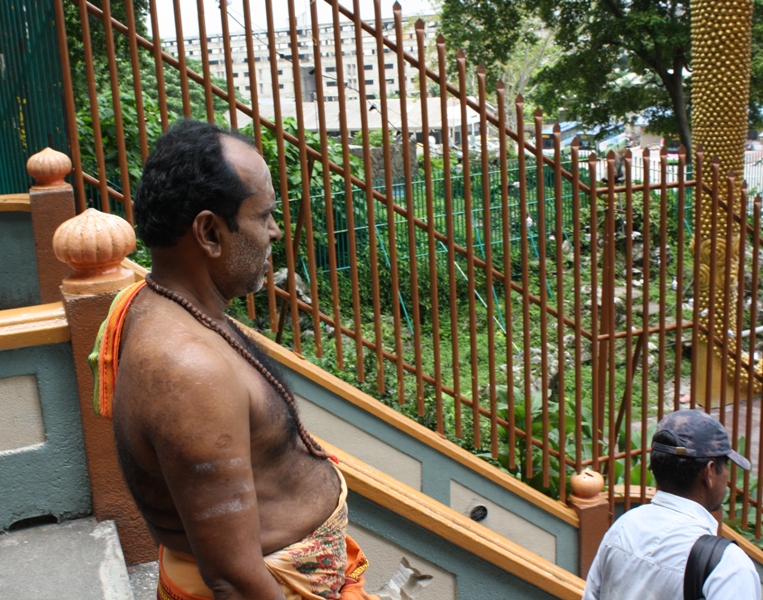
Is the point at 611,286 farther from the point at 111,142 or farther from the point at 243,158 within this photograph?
the point at 111,142

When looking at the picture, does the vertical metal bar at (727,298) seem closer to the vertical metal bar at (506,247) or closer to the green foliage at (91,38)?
the vertical metal bar at (506,247)

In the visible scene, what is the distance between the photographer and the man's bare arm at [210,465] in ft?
4.86

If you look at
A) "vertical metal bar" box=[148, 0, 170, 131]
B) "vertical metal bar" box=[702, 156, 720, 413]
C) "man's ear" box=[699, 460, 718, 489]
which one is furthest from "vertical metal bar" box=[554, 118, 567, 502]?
"vertical metal bar" box=[148, 0, 170, 131]

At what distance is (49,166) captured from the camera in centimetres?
359

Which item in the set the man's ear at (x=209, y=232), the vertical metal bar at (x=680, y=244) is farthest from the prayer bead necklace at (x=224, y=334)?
the vertical metal bar at (x=680, y=244)

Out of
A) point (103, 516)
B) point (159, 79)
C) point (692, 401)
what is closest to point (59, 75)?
point (159, 79)

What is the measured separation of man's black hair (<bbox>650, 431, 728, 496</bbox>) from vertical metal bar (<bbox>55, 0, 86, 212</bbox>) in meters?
2.62

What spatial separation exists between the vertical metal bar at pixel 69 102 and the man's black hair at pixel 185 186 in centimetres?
212

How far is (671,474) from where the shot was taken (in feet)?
8.18

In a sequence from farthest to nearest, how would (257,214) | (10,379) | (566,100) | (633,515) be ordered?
(566,100)
(10,379)
(633,515)
(257,214)

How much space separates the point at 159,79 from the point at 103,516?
191cm

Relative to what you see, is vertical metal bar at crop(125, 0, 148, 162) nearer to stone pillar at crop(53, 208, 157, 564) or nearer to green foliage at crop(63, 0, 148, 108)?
stone pillar at crop(53, 208, 157, 564)

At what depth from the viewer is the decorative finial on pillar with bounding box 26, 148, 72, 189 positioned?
359 cm

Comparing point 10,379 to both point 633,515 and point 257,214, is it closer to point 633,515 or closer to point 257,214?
point 257,214
